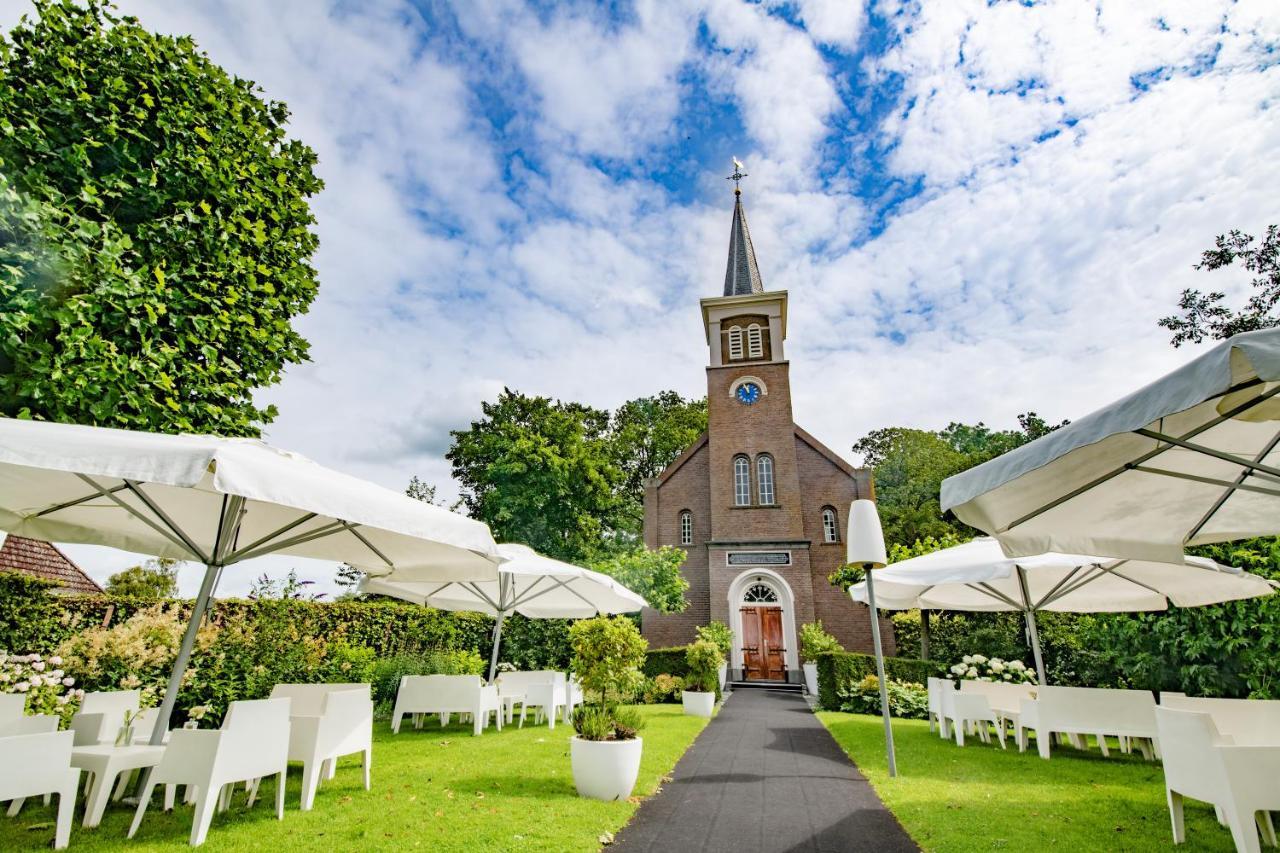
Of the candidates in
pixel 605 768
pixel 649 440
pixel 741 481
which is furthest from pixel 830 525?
pixel 605 768

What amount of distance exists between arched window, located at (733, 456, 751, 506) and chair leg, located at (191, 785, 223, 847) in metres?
19.6

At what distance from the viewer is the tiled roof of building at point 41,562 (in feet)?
44.3

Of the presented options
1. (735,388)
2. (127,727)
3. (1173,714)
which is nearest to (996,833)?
(1173,714)

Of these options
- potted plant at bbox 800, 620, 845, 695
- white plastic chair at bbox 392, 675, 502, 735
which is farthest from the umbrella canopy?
potted plant at bbox 800, 620, 845, 695

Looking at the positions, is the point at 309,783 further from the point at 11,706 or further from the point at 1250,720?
the point at 1250,720

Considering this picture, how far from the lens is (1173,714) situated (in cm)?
434

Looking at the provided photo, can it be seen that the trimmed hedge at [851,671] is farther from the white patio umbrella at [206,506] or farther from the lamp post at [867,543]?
the white patio umbrella at [206,506]

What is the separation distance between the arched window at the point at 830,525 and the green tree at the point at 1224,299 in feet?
39.4

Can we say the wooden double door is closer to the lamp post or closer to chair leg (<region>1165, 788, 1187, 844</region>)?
the lamp post

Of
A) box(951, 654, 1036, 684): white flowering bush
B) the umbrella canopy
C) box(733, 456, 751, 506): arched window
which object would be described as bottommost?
box(951, 654, 1036, 684): white flowering bush

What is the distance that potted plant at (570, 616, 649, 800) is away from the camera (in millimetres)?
5512

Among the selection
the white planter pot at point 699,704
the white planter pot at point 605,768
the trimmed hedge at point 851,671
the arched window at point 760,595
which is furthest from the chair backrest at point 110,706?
the arched window at point 760,595

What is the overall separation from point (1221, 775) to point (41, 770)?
7.59m

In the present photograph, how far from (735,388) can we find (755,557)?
6.91 metres
